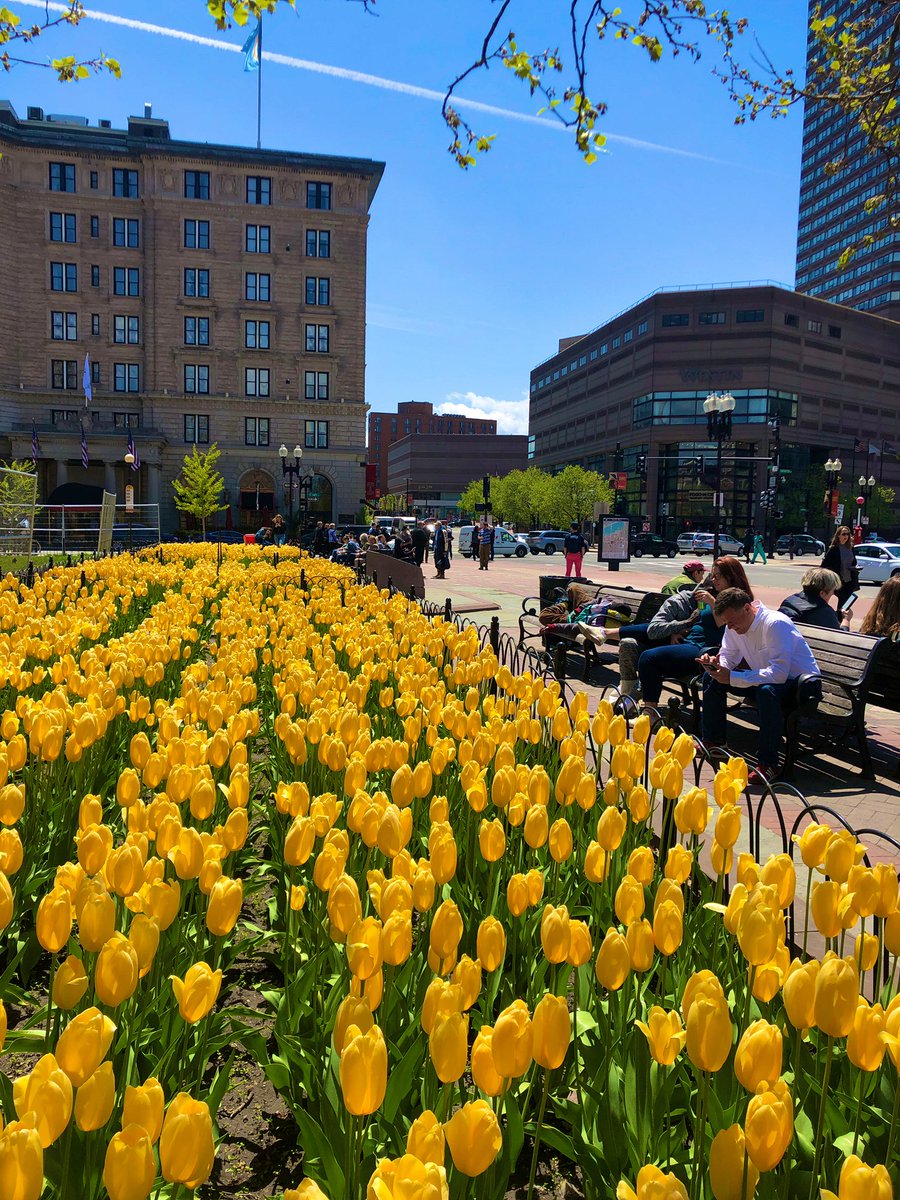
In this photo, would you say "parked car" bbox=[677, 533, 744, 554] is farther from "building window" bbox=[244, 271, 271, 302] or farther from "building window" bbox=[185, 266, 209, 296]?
"building window" bbox=[185, 266, 209, 296]

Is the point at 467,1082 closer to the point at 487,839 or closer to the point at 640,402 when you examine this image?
the point at 487,839

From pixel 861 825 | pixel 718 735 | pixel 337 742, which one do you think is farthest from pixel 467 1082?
pixel 718 735

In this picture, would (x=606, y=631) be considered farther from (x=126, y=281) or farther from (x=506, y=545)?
(x=126, y=281)

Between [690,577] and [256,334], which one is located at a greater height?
[256,334]

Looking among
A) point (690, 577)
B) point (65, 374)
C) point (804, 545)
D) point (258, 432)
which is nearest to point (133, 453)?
point (258, 432)

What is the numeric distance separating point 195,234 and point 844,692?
6094 centimetres

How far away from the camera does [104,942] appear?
68.8 inches

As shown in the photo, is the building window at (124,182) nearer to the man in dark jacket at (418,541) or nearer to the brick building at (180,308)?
the brick building at (180,308)

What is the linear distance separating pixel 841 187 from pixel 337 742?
154 metres

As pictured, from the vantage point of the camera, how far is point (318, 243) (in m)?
59.0

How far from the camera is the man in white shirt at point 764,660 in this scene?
6.07 meters

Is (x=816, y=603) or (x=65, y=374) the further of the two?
(x=65, y=374)

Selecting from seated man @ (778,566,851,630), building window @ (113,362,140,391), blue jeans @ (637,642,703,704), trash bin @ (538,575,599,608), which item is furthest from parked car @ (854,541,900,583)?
building window @ (113,362,140,391)

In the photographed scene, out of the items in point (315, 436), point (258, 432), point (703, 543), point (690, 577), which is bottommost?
point (703, 543)
